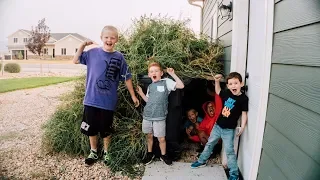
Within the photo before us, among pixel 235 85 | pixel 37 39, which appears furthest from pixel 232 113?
pixel 37 39

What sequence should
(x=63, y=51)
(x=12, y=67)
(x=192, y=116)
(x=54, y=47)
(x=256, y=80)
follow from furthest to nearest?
(x=54, y=47), (x=63, y=51), (x=12, y=67), (x=192, y=116), (x=256, y=80)

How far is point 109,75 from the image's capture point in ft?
9.00

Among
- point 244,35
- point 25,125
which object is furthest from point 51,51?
point 244,35

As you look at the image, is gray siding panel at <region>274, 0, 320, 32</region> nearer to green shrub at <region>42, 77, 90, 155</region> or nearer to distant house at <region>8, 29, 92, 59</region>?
green shrub at <region>42, 77, 90, 155</region>

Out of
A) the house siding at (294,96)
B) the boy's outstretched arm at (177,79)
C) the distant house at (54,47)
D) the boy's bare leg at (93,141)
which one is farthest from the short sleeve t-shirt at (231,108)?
the distant house at (54,47)

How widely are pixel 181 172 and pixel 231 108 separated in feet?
2.79

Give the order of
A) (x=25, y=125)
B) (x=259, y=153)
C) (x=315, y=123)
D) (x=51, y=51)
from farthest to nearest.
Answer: (x=51, y=51) → (x=25, y=125) → (x=259, y=153) → (x=315, y=123)

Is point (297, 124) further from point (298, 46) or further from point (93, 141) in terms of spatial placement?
point (93, 141)

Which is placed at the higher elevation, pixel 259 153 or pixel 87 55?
pixel 87 55

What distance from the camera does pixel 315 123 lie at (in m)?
1.14

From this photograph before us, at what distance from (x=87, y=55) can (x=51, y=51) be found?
22.6m

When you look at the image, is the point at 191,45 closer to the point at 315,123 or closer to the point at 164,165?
the point at 164,165

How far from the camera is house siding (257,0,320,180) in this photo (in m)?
1.15

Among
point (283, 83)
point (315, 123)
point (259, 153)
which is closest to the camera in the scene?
point (315, 123)
